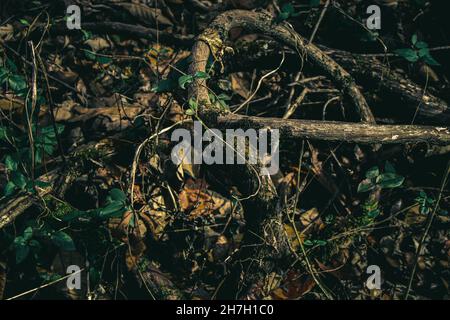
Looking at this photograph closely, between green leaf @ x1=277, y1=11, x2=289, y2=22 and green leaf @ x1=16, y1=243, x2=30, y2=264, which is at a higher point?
green leaf @ x1=277, y1=11, x2=289, y2=22

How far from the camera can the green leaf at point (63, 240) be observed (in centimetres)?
207

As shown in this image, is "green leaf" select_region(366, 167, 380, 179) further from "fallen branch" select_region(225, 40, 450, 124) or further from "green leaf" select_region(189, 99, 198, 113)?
"green leaf" select_region(189, 99, 198, 113)

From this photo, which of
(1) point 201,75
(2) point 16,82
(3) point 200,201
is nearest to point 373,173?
(3) point 200,201

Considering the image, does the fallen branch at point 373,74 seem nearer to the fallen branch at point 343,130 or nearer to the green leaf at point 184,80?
the fallen branch at point 343,130

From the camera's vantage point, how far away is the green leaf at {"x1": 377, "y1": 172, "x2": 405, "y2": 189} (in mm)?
2354

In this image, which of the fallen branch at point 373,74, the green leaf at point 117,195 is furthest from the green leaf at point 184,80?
the green leaf at point 117,195

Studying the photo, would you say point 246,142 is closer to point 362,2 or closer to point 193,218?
point 193,218

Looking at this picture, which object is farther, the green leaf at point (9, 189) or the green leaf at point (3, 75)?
the green leaf at point (3, 75)

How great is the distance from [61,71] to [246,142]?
1.33 m

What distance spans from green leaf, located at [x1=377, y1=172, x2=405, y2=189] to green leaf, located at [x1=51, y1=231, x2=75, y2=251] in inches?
61.2

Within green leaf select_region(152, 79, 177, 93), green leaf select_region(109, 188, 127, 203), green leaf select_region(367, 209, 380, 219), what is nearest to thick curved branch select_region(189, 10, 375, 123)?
green leaf select_region(152, 79, 177, 93)

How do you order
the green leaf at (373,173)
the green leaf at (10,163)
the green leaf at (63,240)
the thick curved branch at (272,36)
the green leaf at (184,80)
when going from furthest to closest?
the thick curved branch at (272,36) → the green leaf at (373,173) → the green leaf at (184,80) → the green leaf at (10,163) → the green leaf at (63,240)

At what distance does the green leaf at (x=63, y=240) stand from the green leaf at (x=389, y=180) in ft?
5.10
